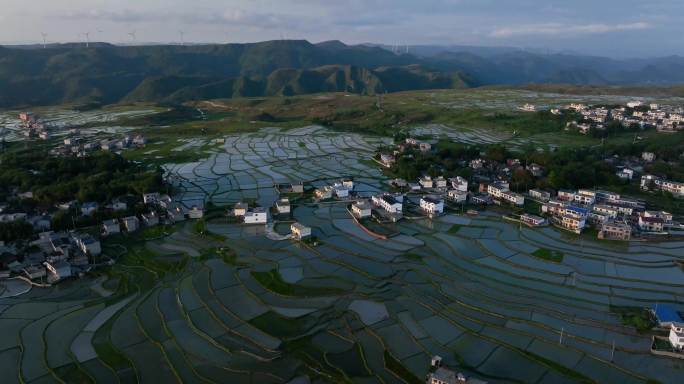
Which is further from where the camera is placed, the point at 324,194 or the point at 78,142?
the point at 78,142

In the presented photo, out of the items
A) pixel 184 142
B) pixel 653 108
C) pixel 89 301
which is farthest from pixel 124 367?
pixel 653 108

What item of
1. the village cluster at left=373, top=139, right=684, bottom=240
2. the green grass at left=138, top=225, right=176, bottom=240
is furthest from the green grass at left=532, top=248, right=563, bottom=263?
the green grass at left=138, top=225, right=176, bottom=240

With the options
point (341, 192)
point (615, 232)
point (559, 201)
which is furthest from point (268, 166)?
point (615, 232)

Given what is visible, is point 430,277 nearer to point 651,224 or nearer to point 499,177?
point 651,224

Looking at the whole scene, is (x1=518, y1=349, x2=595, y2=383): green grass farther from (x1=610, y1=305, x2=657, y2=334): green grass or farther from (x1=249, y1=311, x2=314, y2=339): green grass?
(x1=249, y1=311, x2=314, y2=339): green grass

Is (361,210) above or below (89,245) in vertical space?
above

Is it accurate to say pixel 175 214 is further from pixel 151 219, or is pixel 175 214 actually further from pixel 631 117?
pixel 631 117

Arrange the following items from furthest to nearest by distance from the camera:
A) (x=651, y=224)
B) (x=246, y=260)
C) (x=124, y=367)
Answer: (x=651, y=224) < (x=246, y=260) < (x=124, y=367)
